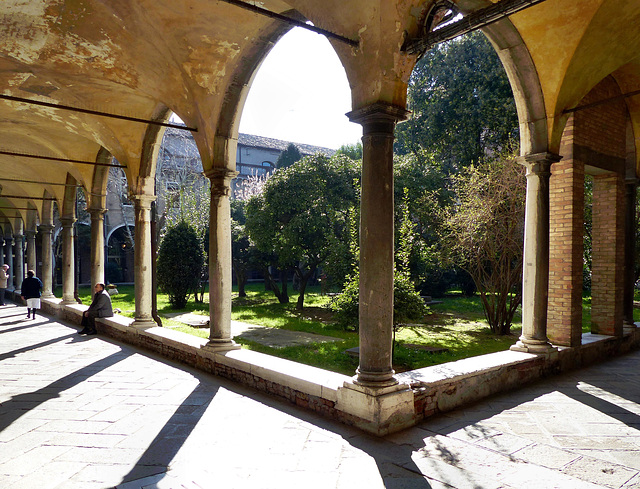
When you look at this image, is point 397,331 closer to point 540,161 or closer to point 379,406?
point 540,161

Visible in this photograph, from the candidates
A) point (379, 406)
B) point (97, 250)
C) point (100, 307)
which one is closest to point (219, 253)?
point (379, 406)

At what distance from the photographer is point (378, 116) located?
3.94 meters

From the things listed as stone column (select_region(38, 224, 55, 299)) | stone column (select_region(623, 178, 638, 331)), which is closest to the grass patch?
stone column (select_region(623, 178, 638, 331))

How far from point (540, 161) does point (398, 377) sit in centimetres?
332

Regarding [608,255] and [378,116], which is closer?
[378,116]

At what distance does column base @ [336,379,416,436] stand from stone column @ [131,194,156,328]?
17.5ft

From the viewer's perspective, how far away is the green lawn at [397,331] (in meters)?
7.64

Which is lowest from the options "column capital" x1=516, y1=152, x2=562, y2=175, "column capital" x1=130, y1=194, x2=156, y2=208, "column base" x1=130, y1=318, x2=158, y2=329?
"column base" x1=130, y1=318, x2=158, y2=329

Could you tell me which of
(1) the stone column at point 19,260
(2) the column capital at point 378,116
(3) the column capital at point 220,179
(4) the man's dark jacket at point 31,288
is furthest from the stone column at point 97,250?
(1) the stone column at point 19,260

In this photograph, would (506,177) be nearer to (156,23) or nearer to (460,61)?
(156,23)

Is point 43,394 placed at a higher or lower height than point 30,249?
lower

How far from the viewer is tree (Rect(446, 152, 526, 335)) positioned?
9.29 metres

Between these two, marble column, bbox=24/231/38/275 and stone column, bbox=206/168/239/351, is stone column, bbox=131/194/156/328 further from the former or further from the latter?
marble column, bbox=24/231/38/275

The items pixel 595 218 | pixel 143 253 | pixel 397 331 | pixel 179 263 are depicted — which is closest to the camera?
pixel 595 218
